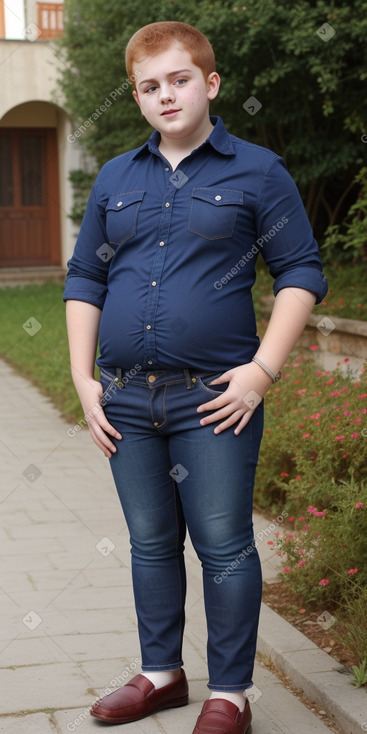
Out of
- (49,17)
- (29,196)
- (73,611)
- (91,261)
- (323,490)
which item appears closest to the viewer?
(91,261)

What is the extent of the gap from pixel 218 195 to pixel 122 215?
289mm

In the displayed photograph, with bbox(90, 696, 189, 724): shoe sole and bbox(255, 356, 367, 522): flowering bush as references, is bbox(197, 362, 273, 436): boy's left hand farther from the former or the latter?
bbox(255, 356, 367, 522): flowering bush

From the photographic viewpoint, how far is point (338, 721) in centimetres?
311

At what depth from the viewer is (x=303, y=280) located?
108 inches

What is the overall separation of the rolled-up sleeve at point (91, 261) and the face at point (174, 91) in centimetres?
34

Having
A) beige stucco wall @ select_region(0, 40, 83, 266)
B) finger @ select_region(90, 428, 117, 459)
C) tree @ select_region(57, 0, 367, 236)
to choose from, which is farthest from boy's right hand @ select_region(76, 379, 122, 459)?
beige stucco wall @ select_region(0, 40, 83, 266)

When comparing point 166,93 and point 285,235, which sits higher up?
point 166,93

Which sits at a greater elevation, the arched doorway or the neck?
the neck

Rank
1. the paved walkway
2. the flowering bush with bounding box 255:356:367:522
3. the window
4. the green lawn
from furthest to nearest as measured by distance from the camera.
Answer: the window → the green lawn → the flowering bush with bounding box 255:356:367:522 → the paved walkway

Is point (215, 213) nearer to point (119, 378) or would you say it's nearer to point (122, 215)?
point (122, 215)

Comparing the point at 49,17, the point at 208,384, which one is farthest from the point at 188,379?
the point at 49,17

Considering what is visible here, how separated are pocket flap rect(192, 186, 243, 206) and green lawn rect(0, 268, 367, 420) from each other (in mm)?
5291

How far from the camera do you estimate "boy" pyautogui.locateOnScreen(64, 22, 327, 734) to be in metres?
2.73

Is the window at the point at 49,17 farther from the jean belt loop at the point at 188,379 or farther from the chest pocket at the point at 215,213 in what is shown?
the jean belt loop at the point at 188,379
